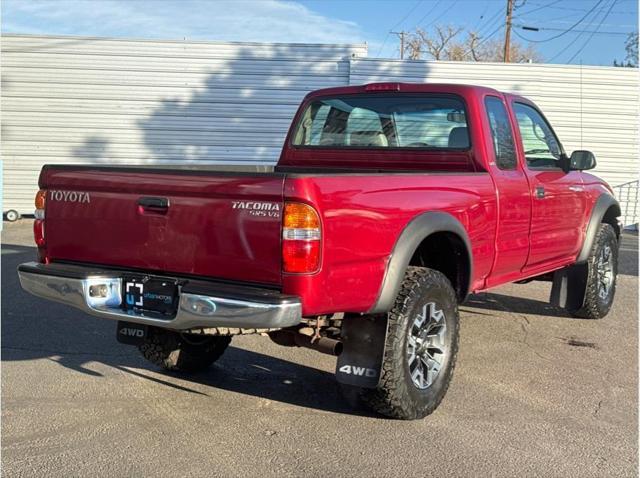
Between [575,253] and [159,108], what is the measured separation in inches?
431

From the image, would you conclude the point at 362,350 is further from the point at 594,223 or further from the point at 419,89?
the point at 594,223

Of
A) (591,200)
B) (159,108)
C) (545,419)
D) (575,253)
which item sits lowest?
(545,419)

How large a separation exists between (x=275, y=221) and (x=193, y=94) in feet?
40.1

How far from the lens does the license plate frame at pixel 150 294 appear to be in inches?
Answer: 138

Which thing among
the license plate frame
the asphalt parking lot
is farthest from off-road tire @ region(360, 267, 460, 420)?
the license plate frame

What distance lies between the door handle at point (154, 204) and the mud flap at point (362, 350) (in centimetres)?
119

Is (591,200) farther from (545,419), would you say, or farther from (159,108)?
(159,108)

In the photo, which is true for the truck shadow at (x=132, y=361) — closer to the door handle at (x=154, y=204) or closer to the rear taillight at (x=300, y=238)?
the rear taillight at (x=300, y=238)

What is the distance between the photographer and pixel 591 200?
6.11m

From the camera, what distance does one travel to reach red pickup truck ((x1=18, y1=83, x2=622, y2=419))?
3.29 metres

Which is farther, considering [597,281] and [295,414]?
[597,281]

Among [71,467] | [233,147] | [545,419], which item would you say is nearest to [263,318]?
[71,467]

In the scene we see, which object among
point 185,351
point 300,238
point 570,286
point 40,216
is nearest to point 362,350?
point 300,238

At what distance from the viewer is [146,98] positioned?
14.8m
